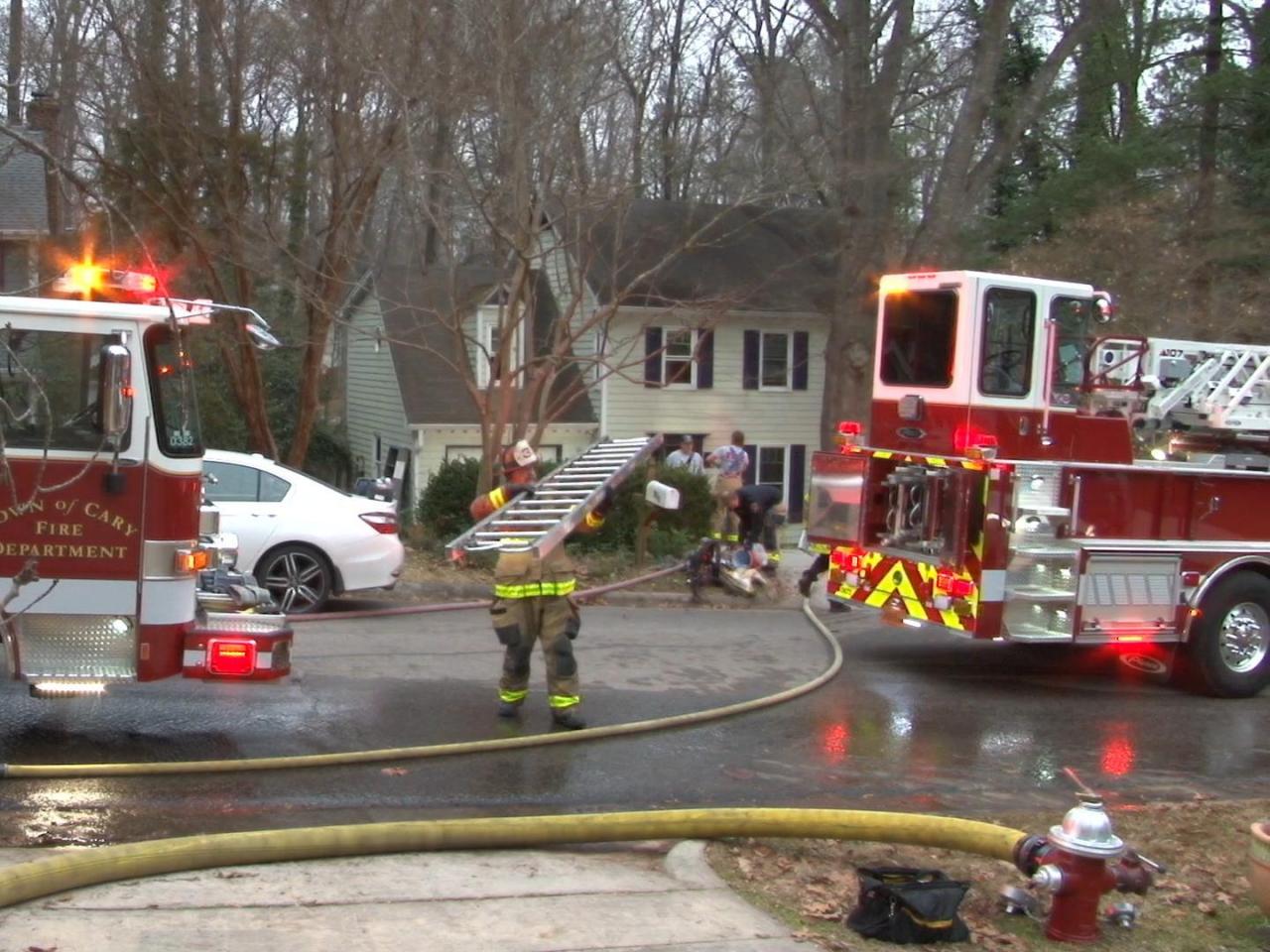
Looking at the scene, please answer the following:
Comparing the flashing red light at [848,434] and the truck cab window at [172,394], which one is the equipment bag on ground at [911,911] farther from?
the flashing red light at [848,434]

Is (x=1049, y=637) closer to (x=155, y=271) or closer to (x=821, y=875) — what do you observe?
(x=821, y=875)

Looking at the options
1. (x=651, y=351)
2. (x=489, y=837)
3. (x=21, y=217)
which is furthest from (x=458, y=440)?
(x=489, y=837)

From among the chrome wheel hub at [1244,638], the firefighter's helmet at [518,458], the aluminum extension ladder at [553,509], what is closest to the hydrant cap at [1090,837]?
the aluminum extension ladder at [553,509]

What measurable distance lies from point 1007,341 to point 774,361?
1817 cm

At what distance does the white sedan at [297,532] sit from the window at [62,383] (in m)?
5.17

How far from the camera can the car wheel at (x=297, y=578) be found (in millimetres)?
12664

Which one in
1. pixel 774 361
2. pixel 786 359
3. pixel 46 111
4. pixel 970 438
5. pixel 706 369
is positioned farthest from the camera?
pixel 786 359

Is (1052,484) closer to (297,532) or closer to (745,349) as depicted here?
(297,532)

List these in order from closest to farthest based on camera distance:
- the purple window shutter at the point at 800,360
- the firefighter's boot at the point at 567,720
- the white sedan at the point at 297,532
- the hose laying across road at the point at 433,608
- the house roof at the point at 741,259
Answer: the firefighter's boot at the point at 567,720, the hose laying across road at the point at 433,608, the white sedan at the point at 297,532, the house roof at the point at 741,259, the purple window shutter at the point at 800,360

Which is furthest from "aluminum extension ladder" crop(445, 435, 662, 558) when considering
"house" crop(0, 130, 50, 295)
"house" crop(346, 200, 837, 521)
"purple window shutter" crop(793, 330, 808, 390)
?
"purple window shutter" crop(793, 330, 808, 390)

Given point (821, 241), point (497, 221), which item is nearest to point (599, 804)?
point (497, 221)

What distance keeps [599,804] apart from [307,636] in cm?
485

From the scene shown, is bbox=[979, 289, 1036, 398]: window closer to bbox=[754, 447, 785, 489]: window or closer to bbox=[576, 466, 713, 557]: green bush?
bbox=[576, 466, 713, 557]: green bush

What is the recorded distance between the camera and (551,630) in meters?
8.48
